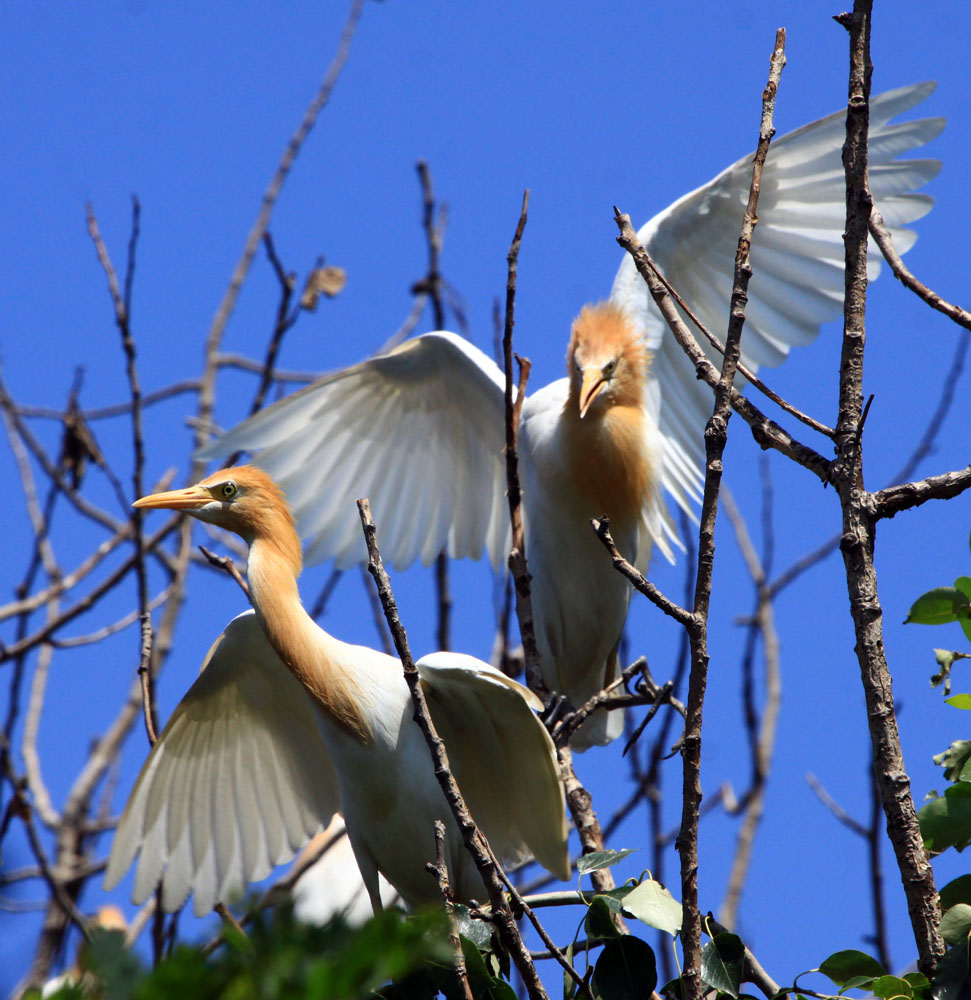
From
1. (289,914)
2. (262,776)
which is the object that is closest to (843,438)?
(289,914)

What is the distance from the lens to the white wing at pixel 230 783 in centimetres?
325

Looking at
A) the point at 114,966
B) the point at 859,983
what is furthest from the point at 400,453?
the point at 114,966

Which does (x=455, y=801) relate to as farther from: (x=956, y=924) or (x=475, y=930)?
(x=956, y=924)

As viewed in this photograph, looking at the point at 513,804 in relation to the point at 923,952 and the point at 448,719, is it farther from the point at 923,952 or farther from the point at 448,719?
the point at 923,952

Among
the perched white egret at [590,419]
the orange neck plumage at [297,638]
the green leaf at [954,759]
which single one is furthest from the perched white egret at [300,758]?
the perched white egret at [590,419]

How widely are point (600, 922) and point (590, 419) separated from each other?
8.19ft

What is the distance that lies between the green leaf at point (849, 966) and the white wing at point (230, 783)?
1.72 meters

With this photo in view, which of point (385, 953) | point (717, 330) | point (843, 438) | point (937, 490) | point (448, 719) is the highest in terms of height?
point (717, 330)

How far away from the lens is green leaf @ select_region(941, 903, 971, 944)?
1.69 meters

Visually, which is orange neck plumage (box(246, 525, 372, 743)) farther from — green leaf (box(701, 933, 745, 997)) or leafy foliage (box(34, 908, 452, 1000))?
leafy foliage (box(34, 908, 452, 1000))

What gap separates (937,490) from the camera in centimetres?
185

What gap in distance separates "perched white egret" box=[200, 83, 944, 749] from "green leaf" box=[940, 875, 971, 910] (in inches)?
92.2

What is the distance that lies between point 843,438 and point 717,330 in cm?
281

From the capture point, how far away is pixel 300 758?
11.1 feet
